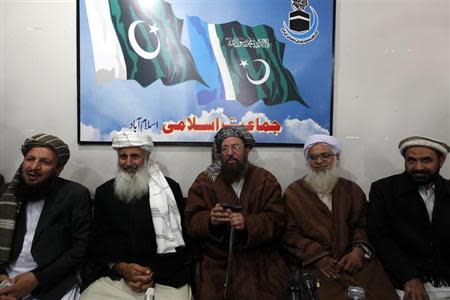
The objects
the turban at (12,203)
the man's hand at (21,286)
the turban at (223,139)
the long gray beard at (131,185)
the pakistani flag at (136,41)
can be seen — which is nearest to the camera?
the man's hand at (21,286)

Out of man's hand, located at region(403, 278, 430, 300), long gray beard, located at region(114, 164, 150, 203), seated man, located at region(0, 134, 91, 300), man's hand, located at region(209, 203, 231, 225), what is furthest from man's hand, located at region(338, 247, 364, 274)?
seated man, located at region(0, 134, 91, 300)

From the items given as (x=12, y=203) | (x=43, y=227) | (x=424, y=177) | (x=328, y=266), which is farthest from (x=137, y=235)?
(x=424, y=177)

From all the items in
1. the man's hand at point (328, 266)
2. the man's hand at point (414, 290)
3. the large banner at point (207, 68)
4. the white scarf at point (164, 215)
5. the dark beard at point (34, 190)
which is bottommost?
the man's hand at point (414, 290)

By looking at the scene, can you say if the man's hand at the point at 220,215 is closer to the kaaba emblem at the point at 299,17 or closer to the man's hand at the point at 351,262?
the man's hand at the point at 351,262

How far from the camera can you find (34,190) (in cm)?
212

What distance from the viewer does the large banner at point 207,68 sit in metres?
2.71

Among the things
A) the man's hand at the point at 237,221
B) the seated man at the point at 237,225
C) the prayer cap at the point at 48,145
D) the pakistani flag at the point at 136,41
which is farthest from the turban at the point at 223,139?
the prayer cap at the point at 48,145

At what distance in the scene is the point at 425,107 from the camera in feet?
9.21

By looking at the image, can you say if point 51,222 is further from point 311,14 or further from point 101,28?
point 311,14

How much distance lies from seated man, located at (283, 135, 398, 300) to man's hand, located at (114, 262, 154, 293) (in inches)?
34.0

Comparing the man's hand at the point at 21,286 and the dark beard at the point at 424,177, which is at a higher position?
the dark beard at the point at 424,177

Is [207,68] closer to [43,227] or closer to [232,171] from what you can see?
[232,171]

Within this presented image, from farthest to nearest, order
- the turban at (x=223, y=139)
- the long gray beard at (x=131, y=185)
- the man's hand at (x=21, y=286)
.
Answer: the turban at (x=223, y=139) → the long gray beard at (x=131, y=185) → the man's hand at (x=21, y=286)

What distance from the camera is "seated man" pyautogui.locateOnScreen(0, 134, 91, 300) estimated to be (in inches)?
79.4
